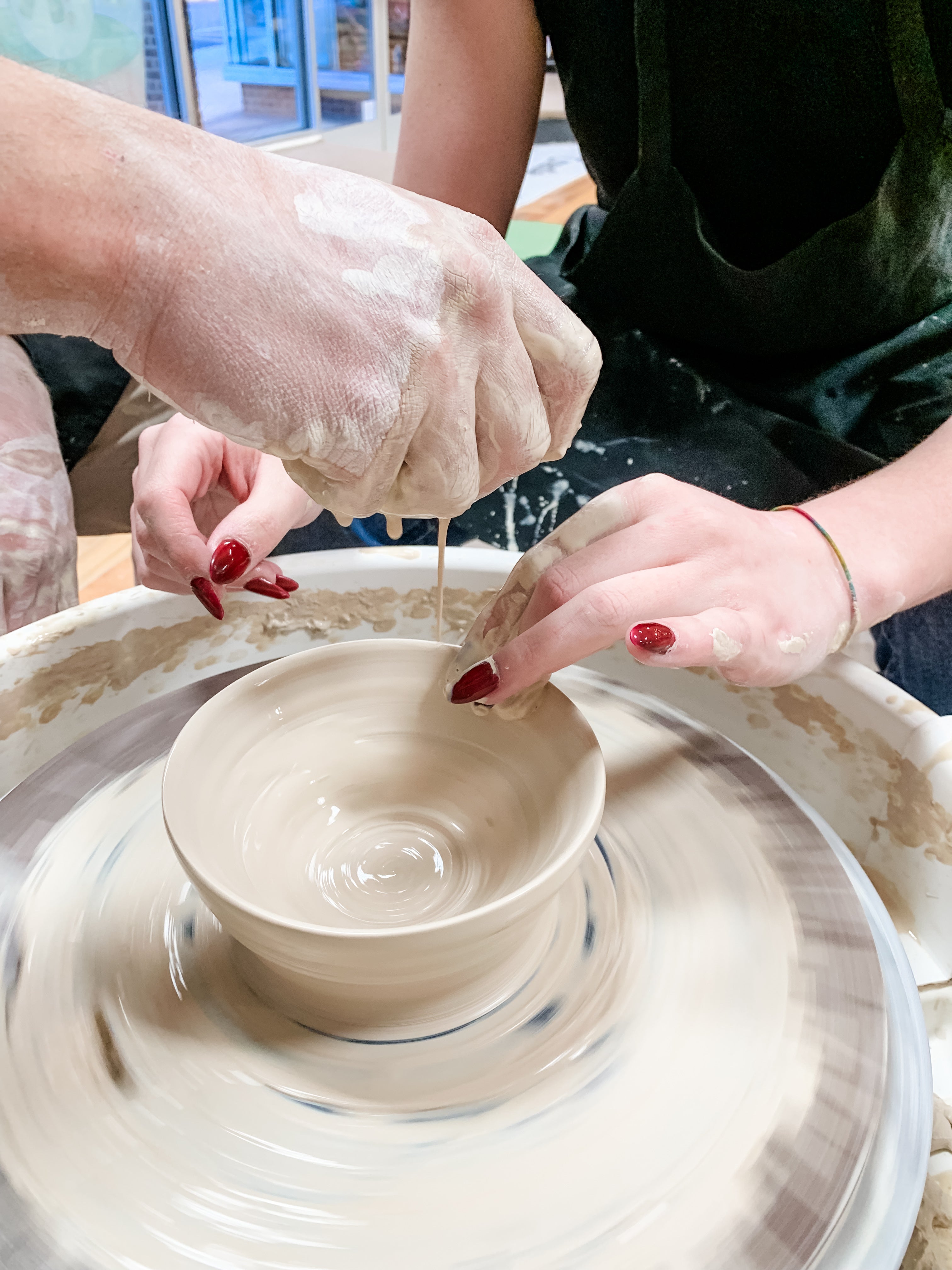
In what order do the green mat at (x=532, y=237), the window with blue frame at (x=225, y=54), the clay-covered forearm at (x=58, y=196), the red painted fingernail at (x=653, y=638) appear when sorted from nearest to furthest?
the clay-covered forearm at (x=58, y=196)
the red painted fingernail at (x=653, y=638)
the window with blue frame at (x=225, y=54)
the green mat at (x=532, y=237)

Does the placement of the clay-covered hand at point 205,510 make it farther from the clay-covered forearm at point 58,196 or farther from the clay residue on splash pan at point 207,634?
the clay-covered forearm at point 58,196

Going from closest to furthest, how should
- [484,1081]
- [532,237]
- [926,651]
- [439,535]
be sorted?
[484,1081], [439,535], [926,651], [532,237]

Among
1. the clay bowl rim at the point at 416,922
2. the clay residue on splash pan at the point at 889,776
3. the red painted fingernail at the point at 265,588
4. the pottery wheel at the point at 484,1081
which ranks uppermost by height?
the clay bowl rim at the point at 416,922

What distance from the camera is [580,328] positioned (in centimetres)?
68

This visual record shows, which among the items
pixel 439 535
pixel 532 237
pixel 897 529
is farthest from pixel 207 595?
pixel 532 237

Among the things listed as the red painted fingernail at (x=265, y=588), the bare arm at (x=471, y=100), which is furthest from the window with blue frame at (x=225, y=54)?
the red painted fingernail at (x=265, y=588)

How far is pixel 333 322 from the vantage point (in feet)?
1.87

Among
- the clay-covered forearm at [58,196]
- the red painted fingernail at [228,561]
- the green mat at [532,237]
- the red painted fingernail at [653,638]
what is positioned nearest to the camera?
the clay-covered forearm at [58,196]

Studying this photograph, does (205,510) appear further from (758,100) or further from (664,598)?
(758,100)

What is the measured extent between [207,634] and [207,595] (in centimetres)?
17

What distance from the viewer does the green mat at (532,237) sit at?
3.14 meters

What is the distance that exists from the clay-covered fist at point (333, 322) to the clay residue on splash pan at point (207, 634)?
0.53 m

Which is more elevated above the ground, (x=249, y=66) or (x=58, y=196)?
(x=58, y=196)

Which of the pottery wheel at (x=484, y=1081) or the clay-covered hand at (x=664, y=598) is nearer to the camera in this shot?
the pottery wheel at (x=484, y=1081)
